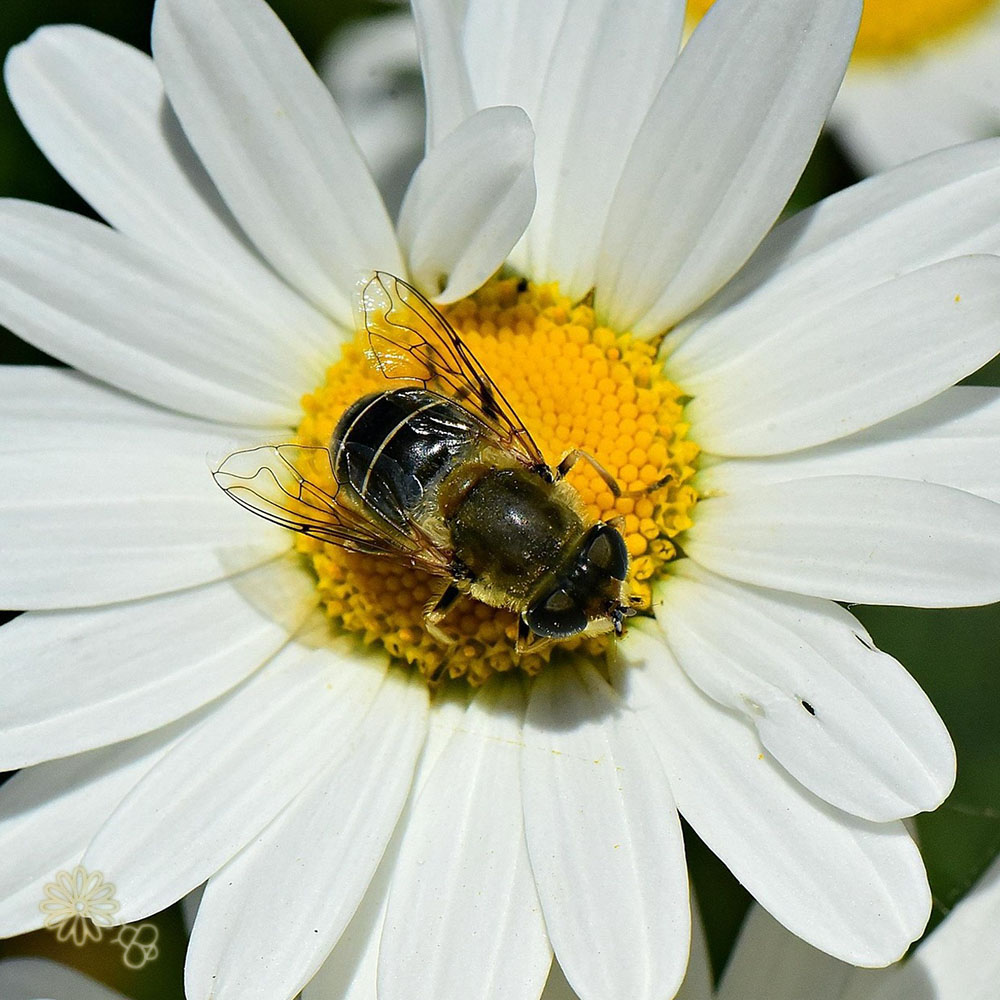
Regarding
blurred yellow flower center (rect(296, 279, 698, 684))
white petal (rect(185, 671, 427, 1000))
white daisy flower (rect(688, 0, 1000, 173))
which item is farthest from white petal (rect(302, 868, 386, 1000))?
white daisy flower (rect(688, 0, 1000, 173))

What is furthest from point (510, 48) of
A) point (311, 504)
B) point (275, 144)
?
point (311, 504)

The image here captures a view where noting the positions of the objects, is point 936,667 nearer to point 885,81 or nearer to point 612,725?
point 612,725

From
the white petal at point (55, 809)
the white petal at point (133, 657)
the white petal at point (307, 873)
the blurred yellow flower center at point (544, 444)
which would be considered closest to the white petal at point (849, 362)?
the blurred yellow flower center at point (544, 444)

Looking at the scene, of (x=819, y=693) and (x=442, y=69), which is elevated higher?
(x=442, y=69)

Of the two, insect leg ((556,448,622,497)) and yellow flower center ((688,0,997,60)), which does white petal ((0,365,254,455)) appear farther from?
yellow flower center ((688,0,997,60))

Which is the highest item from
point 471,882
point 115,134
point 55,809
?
point 115,134

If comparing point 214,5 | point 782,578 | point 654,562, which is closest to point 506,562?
point 654,562

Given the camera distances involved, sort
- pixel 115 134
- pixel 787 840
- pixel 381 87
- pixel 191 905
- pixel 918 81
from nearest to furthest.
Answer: pixel 787 840, pixel 115 134, pixel 191 905, pixel 918 81, pixel 381 87

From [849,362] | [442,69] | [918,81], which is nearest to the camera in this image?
[849,362]

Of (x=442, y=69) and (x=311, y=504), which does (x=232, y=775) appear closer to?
(x=311, y=504)
